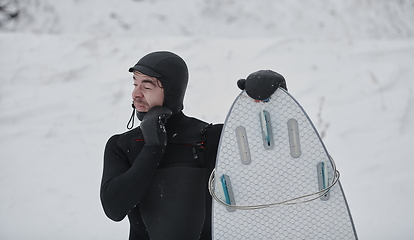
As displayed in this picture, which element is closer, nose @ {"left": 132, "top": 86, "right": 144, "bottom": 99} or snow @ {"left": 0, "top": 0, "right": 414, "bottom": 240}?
nose @ {"left": 132, "top": 86, "right": 144, "bottom": 99}

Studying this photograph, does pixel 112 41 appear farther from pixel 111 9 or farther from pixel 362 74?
pixel 362 74

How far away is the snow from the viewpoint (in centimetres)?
334

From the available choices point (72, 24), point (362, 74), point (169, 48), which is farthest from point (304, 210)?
point (72, 24)

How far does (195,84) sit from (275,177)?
3.25 meters

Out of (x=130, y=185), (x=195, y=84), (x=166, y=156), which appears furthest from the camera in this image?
(x=195, y=84)

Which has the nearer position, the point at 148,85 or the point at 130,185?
the point at 130,185

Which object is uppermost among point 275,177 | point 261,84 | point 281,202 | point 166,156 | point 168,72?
point 168,72

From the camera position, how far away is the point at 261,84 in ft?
5.16

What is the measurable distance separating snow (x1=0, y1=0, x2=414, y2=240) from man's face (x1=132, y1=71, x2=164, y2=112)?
1.70m

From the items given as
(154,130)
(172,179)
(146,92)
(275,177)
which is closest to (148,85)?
(146,92)

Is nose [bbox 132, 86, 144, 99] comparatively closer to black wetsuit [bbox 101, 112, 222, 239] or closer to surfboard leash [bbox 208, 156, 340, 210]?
black wetsuit [bbox 101, 112, 222, 239]

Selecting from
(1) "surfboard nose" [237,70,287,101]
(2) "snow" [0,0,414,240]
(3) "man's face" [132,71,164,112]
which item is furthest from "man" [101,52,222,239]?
(2) "snow" [0,0,414,240]

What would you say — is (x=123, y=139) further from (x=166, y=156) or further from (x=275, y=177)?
(x=275, y=177)

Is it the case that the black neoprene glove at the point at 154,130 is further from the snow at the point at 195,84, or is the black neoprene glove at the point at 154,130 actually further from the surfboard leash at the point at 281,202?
the snow at the point at 195,84
